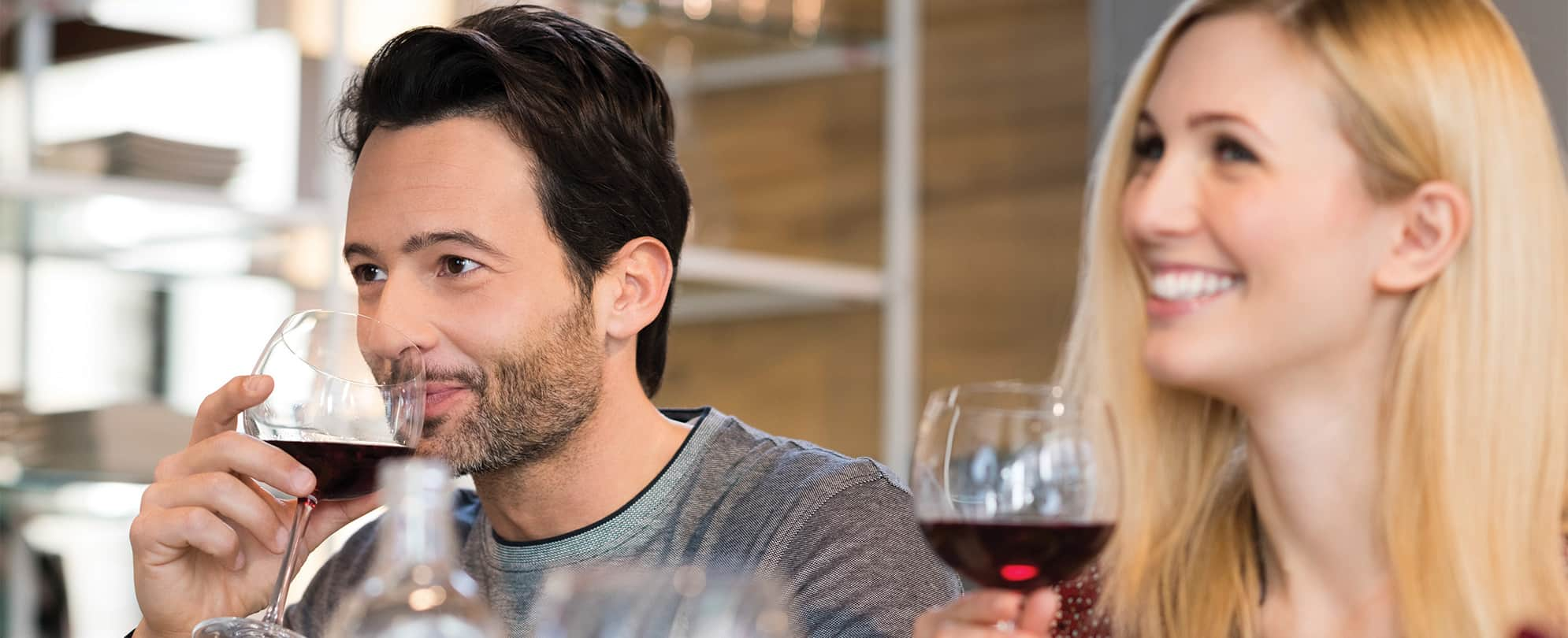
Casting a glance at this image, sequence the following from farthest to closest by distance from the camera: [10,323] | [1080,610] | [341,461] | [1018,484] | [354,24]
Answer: [354,24], [10,323], [1080,610], [341,461], [1018,484]

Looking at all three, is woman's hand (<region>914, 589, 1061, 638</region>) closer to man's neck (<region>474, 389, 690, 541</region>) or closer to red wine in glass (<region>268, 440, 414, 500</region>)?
red wine in glass (<region>268, 440, 414, 500</region>)

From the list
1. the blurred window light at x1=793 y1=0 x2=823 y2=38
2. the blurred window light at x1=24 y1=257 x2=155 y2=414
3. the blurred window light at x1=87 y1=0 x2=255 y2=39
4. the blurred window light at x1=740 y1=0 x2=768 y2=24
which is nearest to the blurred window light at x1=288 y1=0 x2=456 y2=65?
the blurred window light at x1=87 y1=0 x2=255 y2=39

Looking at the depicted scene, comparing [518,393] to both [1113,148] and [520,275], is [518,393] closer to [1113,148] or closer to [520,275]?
[520,275]

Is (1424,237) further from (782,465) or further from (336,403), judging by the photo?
(336,403)

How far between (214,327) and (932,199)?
1.64 m

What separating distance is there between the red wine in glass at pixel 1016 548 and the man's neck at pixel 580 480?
2.70 feet

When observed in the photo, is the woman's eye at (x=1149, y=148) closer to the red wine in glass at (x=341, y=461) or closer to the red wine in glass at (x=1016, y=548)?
the red wine in glass at (x=1016, y=548)

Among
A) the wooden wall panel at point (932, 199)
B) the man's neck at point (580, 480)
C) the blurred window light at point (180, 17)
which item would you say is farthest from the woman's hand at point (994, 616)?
the wooden wall panel at point (932, 199)

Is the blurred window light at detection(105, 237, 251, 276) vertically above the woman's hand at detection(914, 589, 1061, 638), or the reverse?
the blurred window light at detection(105, 237, 251, 276)

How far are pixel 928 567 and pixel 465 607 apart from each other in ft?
2.81

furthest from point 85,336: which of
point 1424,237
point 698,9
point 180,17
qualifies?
point 1424,237

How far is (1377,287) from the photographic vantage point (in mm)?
1430

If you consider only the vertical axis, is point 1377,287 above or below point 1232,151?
below

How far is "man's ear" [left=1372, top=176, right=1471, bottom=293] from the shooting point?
1414 millimetres
